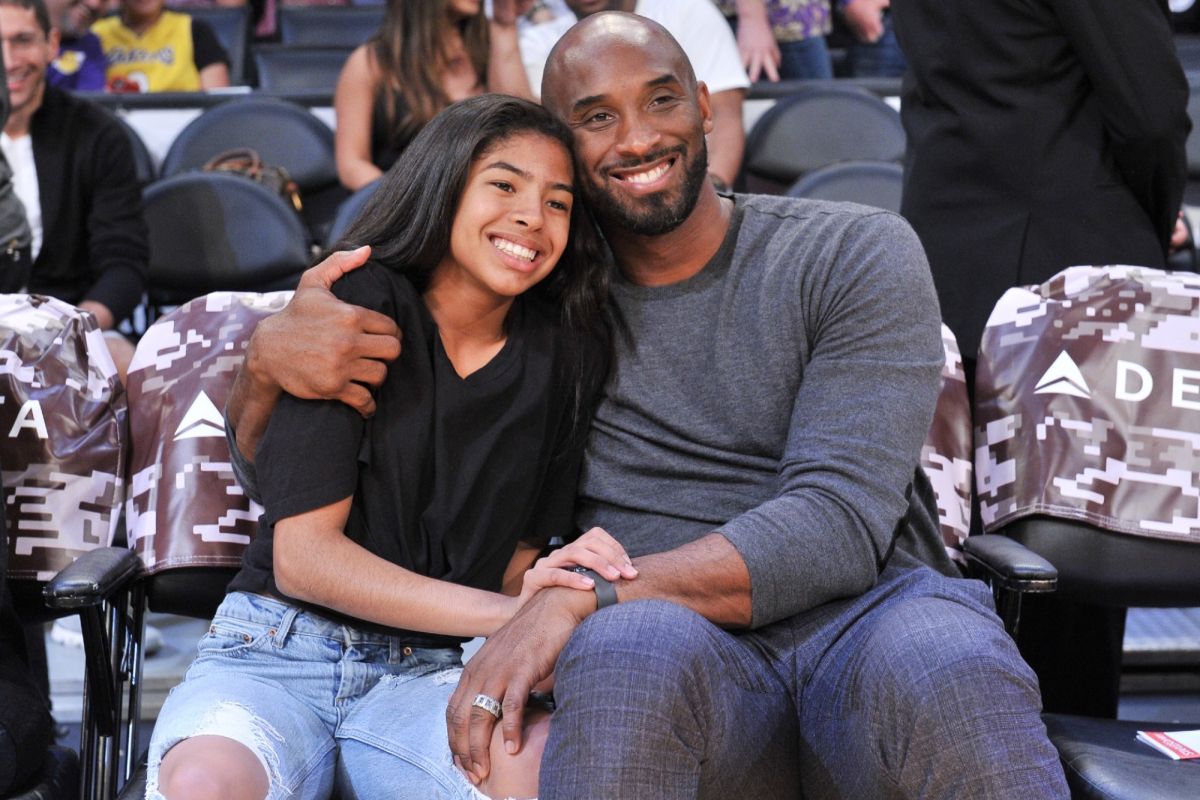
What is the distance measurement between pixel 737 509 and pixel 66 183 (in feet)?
8.57

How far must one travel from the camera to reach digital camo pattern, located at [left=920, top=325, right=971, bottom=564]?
244cm

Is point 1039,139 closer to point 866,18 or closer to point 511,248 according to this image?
point 511,248

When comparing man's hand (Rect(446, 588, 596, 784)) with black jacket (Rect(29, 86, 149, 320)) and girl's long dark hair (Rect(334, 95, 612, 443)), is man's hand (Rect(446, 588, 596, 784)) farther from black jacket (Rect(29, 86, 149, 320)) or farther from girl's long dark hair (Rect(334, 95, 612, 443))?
black jacket (Rect(29, 86, 149, 320))

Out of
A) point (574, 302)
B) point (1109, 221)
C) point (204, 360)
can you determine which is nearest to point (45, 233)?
point (204, 360)

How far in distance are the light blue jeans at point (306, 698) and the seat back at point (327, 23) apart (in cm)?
459

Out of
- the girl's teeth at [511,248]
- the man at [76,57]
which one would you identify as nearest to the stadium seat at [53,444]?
the girl's teeth at [511,248]

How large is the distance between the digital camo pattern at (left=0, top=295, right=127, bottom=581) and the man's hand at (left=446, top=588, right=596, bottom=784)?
0.89 meters

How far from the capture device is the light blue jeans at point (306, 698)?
72.4 inches

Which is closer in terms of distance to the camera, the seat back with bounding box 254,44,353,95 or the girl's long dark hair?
the girl's long dark hair

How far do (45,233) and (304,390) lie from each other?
7.62ft

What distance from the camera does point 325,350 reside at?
6.45 ft

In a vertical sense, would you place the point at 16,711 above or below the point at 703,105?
below

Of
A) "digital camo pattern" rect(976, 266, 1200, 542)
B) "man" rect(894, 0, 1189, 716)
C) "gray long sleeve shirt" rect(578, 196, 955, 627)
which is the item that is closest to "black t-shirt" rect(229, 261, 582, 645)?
"gray long sleeve shirt" rect(578, 196, 955, 627)

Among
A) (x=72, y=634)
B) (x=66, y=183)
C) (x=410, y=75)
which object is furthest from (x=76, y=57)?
(x=72, y=634)
